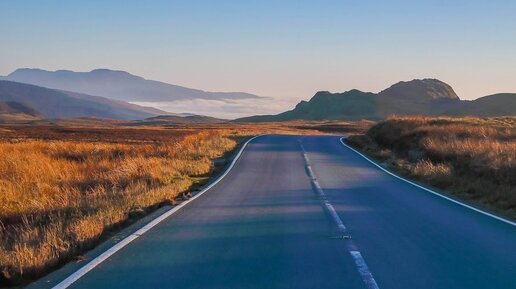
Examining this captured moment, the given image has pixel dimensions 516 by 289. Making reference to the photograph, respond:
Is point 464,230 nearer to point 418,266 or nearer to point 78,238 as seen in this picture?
point 418,266

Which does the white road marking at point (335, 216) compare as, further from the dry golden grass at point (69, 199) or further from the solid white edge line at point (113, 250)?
the dry golden grass at point (69, 199)

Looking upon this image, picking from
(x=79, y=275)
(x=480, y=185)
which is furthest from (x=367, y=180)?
(x=79, y=275)

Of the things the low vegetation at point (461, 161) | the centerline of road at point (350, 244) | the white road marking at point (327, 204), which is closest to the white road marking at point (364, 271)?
the centerline of road at point (350, 244)

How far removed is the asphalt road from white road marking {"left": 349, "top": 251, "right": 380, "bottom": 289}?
13mm

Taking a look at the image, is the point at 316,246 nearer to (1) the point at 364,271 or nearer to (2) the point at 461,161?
(1) the point at 364,271

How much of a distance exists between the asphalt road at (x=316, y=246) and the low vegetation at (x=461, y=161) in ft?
4.96

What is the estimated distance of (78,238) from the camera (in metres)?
9.44

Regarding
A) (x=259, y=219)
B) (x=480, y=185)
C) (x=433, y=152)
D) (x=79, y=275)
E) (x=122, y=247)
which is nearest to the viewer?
(x=79, y=275)

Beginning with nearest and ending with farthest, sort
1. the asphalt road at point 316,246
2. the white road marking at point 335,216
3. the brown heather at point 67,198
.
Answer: the asphalt road at point 316,246, the brown heather at point 67,198, the white road marking at point 335,216

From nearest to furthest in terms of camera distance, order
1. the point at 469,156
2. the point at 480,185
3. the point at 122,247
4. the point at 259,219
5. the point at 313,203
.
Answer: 1. the point at 122,247
2. the point at 259,219
3. the point at 313,203
4. the point at 480,185
5. the point at 469,156

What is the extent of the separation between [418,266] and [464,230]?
332cm

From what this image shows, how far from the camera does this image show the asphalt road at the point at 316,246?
296 inches

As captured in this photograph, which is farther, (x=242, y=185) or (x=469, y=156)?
(x=469, y=156)

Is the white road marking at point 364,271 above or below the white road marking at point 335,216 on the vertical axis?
above
